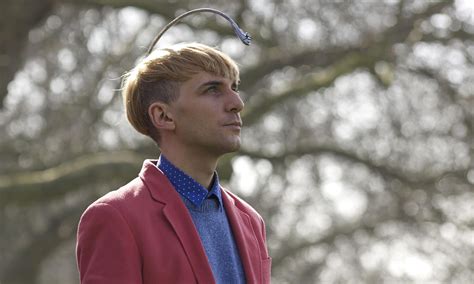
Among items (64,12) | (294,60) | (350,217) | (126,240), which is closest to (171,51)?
(126,240)

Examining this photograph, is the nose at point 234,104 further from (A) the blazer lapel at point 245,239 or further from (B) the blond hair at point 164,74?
(A) the blazer lapel at point 245,239

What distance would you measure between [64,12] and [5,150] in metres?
1.78

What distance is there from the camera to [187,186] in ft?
14.5

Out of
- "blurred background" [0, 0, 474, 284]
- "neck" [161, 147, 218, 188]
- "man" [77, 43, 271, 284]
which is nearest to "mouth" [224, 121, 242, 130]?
"man" [77, 43, 271, 284]

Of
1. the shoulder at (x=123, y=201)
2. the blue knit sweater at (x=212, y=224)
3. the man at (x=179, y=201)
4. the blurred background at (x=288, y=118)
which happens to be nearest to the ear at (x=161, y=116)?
the man at (x=179, y=201)

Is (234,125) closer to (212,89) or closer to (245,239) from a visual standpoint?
(212,89)

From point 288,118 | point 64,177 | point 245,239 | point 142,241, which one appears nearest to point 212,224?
point 245,239

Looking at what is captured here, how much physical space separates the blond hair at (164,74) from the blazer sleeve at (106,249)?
0.48 m

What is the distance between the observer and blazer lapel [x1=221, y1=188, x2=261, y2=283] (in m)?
4.40

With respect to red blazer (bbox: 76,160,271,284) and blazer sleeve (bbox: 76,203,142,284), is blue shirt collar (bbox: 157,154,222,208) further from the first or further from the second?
blazer sleeve (bbox: 76,203,142,284)

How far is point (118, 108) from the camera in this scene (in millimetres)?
15320

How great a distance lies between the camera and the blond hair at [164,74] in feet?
14.8

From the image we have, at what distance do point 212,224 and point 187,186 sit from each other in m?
0.15

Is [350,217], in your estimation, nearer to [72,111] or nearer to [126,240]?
[72,111]
